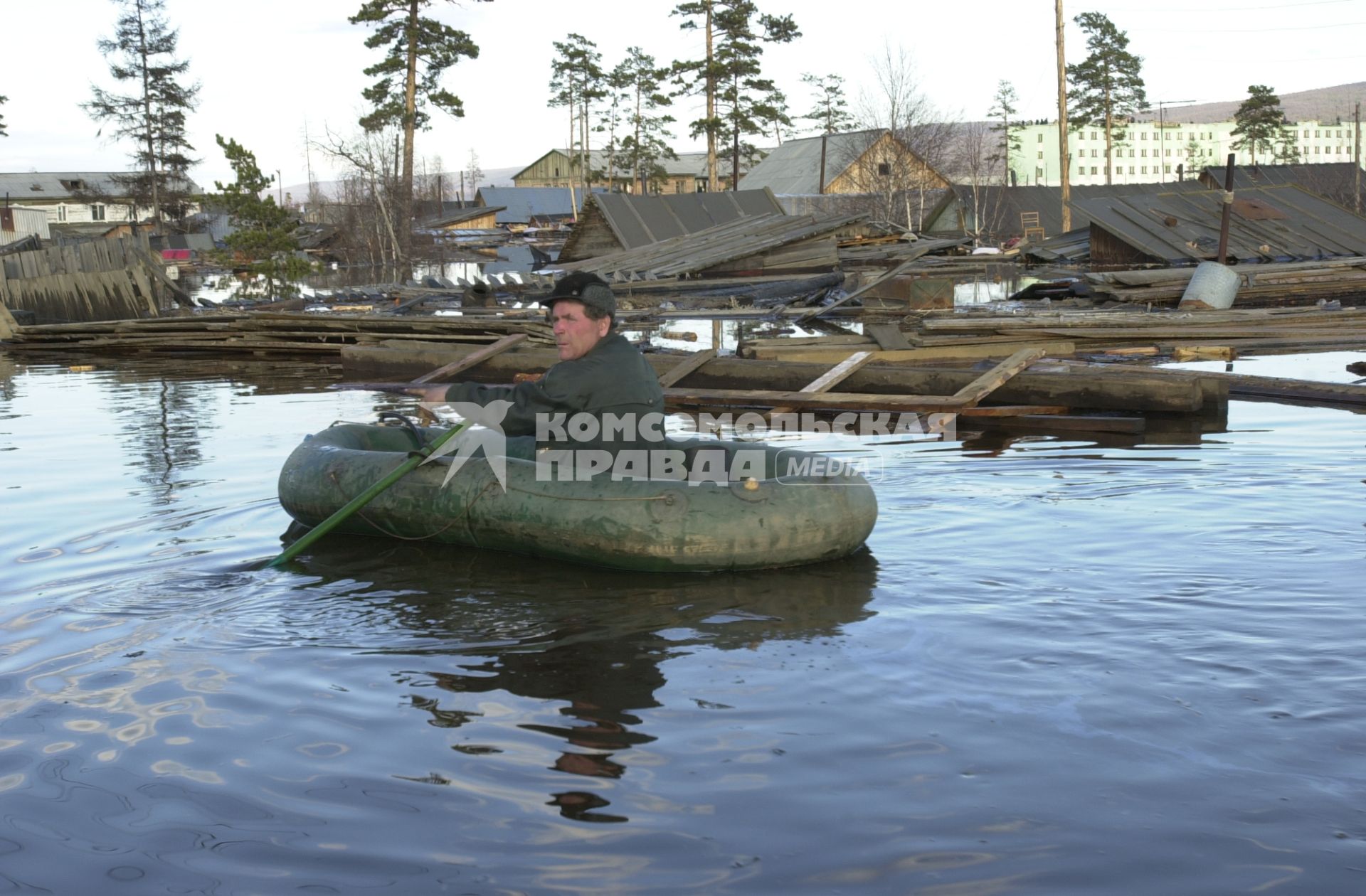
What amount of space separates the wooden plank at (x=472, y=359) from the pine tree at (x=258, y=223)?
13408mm

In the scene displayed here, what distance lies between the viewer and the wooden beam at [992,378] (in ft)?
38.3

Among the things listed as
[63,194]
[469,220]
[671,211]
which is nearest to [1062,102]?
[671,211]

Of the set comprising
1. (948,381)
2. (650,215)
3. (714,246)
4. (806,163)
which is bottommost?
(948,381)

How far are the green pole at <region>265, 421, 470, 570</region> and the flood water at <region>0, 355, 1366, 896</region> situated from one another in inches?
6.5

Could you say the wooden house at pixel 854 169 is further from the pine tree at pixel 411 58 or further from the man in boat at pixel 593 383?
the man in boat at pixel 593 383

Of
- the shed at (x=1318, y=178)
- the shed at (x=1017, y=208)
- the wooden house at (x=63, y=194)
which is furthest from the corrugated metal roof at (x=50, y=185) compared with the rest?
the shed at (x=1318, y=178)

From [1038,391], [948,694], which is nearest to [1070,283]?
[1038,391]

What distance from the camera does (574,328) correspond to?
6836mm

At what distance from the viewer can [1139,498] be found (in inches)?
325

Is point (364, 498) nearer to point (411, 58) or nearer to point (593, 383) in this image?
point (593, 383)

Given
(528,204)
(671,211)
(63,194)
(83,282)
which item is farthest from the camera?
(63,194)

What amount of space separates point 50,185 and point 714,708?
314 ft

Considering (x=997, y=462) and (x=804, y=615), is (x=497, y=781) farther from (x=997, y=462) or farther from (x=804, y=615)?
(x=997, y=462)

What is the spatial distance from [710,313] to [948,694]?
2014 centimetres
